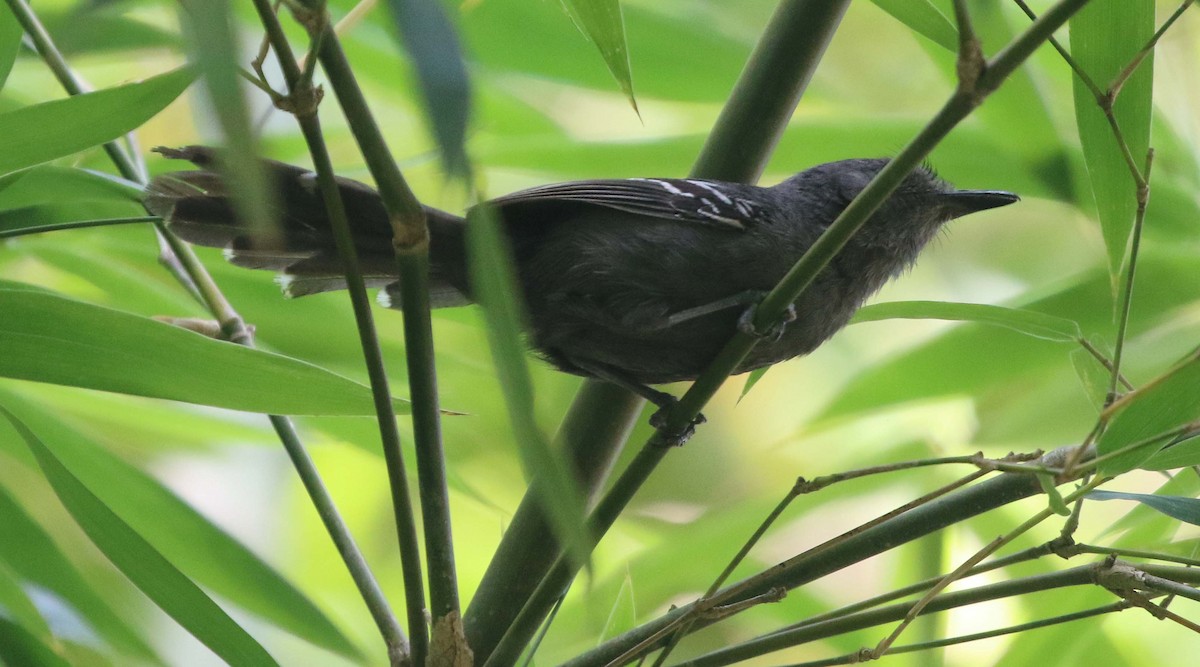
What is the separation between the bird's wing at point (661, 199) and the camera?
1.85m

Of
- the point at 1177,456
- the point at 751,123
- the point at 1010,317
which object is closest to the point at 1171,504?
the point at 1177,456

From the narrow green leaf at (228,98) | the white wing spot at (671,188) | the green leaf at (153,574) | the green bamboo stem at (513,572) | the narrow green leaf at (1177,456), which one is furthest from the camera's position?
the white wing spot at (671,188)

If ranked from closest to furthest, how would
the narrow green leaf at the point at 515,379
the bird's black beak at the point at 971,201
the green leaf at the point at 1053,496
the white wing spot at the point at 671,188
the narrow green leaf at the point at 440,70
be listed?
1. the narrow green leaf at the point at 440,70
2. the narrow green leaf at the point at 515,379
3. the green leaf at the point at 1053,496
4. the white wing spot at the point at 671,188
5. the bird's black beak at the point at 971,201

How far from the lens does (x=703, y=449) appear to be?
3.38 meters

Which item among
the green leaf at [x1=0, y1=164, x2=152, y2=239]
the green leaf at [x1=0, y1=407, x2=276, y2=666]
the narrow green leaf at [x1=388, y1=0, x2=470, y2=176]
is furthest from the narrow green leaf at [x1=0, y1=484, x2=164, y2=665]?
the narrow green leaf at [x1=388, y1=0, x2=470, y2=176]

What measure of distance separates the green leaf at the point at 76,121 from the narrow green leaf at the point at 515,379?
19.9 inches

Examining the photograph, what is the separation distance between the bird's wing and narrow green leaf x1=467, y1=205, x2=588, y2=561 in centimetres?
102

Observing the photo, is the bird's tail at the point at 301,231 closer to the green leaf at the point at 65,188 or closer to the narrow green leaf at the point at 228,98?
the green leaf at the point at 65,188

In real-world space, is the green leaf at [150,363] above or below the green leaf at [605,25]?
below

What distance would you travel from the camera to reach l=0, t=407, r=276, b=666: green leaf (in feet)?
4.26

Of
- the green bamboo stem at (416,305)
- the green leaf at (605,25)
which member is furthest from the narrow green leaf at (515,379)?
the green leaf at (605,25)

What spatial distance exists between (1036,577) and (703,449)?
229 cm

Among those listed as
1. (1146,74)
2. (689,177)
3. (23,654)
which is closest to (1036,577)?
(1146,74)

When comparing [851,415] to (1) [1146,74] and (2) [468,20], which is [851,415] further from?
(2) [468,20]
